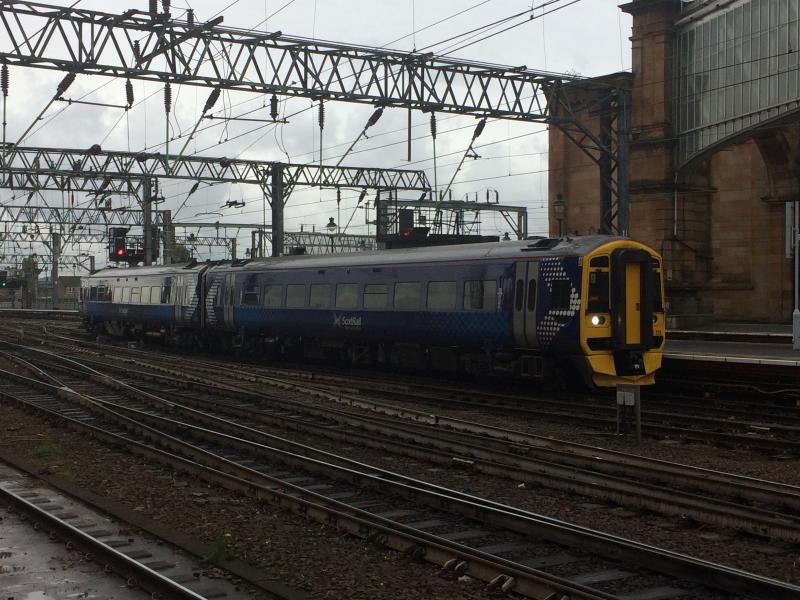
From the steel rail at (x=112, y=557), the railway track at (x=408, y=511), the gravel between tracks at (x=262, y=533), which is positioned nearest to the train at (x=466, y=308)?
the railway track at (x=408, y=511)

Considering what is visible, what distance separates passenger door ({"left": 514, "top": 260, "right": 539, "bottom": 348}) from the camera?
59.3ft

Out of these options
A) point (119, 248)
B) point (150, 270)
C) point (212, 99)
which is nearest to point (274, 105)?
point (212, 99)

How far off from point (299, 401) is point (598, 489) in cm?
935

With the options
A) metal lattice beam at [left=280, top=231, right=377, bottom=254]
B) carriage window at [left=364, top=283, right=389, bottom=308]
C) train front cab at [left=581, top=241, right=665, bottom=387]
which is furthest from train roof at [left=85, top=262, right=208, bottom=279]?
metal lattice beam at [left=280, top=231, right=377, bottom=254]

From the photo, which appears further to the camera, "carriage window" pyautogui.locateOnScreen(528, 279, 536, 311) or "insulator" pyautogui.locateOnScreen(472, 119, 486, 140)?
"insulator" pyautogui.locateOnScreen(472, 119, 486, 140)

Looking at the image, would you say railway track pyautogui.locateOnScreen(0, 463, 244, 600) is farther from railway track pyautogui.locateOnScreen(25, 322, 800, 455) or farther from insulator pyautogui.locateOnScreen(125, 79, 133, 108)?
insulator pyautogui.locateOnScreen(125, 79, 133, 108)

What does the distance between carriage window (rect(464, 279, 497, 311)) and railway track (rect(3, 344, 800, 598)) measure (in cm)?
600

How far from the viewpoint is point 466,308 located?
19.7 meters

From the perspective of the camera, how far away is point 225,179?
137ft

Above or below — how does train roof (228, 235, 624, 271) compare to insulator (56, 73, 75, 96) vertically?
below

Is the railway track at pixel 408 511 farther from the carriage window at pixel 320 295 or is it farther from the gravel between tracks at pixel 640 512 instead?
the carriage window at pixel 320 295

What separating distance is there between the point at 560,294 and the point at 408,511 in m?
9.19

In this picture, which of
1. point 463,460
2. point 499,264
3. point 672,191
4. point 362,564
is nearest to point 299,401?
point 499,264

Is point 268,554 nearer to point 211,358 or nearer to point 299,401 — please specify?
point 299,401
